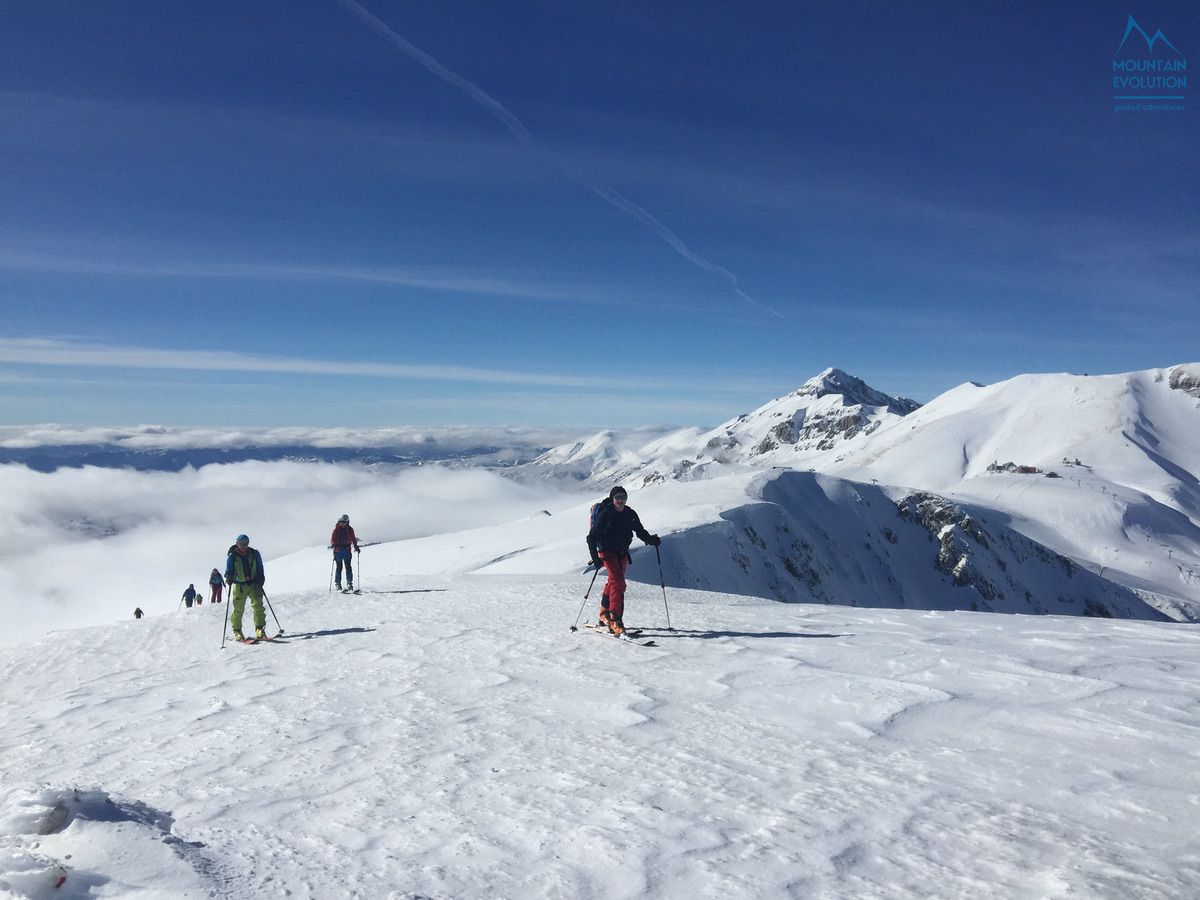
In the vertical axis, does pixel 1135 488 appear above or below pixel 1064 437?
below

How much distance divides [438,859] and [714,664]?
6.28 metres

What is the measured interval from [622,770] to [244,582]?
1162 cm

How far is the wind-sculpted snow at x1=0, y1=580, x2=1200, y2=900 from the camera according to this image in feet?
14.7

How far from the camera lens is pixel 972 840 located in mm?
4969

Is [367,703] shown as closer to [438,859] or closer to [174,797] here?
[174,797]

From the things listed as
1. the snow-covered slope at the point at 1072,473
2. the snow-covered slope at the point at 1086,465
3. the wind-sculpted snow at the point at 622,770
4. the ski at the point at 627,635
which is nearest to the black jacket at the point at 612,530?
the ski at the point at 627,635

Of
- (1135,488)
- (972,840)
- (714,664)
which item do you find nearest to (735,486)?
(714,664)

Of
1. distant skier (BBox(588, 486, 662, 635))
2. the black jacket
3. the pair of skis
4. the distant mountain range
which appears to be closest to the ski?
distant skier (BBox(588, 486, 662, 635))

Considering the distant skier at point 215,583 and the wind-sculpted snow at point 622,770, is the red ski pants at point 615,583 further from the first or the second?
the distant skier at point 215,583

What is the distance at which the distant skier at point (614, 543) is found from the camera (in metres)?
12.6

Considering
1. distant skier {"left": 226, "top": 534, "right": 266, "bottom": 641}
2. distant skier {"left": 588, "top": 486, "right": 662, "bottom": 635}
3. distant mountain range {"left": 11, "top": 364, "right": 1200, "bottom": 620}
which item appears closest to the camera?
distant skier {"left": 588, "top": 486, "right": 662, "bottom": 635}

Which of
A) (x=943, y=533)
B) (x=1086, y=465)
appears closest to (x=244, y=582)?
(x=943, y=533)

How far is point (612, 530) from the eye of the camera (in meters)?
12.6

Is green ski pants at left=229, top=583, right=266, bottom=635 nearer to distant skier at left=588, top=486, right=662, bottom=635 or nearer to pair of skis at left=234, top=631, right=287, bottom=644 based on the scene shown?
pair of skis at left=234, top=631, right=287, bottom=644
